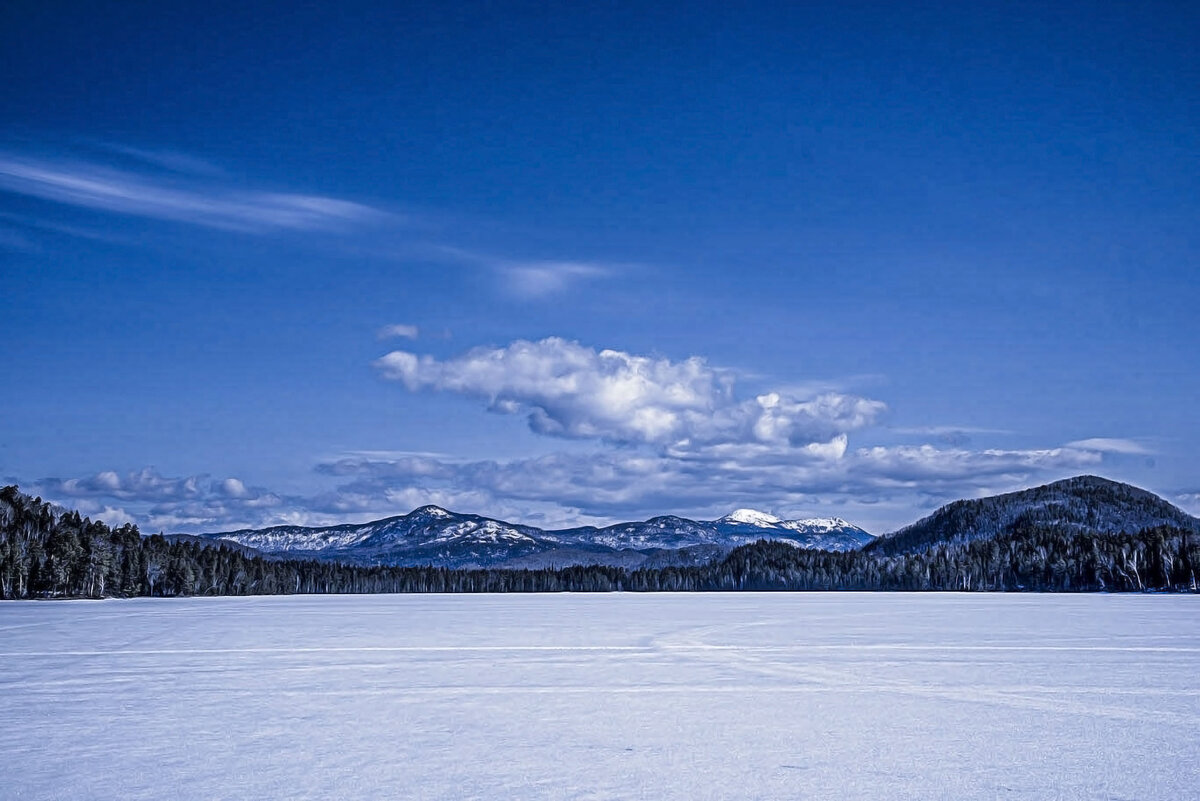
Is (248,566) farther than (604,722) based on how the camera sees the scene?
Yes

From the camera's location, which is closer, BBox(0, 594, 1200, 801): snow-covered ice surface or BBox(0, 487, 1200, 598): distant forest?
BBox(0, 594, 1200, 801): snow-covered ice surface

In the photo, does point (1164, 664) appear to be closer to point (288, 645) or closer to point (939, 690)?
point (939, 690)

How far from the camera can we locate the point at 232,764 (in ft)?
39.9

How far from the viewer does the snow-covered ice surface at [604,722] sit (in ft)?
36.4

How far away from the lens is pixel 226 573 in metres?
156

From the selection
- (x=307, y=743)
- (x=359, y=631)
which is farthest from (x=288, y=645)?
(x=307, y=743)

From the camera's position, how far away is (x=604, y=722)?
15555 millimetres

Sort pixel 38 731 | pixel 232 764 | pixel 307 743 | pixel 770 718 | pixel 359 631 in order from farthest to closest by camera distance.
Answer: pixel 359 631 < pixel 770 718 < pixel 38 731 < pixel 307 743 < pixel 232 764

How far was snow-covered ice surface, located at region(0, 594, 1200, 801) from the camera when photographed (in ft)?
36.4

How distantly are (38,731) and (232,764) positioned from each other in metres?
4.69

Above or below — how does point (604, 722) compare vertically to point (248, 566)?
above

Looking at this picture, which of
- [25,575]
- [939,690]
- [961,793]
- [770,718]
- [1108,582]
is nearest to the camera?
[961,793]

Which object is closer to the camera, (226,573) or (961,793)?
(961,793)

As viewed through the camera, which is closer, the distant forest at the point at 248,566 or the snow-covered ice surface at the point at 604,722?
the snow-covered ice surface at the point at 604,722
